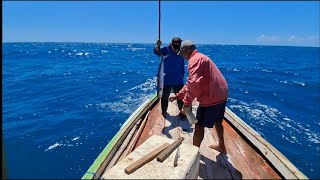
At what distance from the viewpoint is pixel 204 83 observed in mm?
3928

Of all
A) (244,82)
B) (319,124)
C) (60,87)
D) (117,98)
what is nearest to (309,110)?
(319,124)

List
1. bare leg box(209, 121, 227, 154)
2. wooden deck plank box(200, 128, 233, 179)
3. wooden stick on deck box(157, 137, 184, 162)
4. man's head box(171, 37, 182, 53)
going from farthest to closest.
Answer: man's head box(171, 37, 182, 53), bare leg box(209, 121, 227, 154), wooden deck plank box(200, 128, 233, 179), wooden stick on deck box(157, 137, 184, 162)

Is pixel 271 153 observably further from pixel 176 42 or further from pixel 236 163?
pixel 176 42

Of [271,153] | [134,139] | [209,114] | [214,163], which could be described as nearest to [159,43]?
[134,139]

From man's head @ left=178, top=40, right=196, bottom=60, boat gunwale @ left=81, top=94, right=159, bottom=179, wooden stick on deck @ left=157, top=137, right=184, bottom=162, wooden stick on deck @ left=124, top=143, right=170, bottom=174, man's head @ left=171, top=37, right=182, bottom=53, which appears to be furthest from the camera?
man's head @ left=171, top=37, right=182, bottom=53

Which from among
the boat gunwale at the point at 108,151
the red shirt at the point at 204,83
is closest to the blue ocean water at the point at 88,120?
the boat gunwale at the point at 108,151

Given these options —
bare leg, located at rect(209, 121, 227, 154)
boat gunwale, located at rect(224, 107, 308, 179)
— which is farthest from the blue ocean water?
boat gunwale, located at rect(224, 107, 308, 179)

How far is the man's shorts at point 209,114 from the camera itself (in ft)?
13.4

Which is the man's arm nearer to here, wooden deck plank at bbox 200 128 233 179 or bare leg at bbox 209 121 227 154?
bare leg at bbox 209 121 227 154

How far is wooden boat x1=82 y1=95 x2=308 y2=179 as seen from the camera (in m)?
3.87

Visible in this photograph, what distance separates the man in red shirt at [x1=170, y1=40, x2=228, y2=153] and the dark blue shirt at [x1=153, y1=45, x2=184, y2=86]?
5.99 feet

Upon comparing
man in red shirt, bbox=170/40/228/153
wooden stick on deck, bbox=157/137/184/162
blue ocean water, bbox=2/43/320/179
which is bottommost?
blue ocean water, bbox=2/43/320/179

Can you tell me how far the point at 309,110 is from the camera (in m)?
13.6

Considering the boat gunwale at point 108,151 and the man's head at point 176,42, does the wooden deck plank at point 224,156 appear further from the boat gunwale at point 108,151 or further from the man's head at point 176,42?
the man's head at point 176,42
